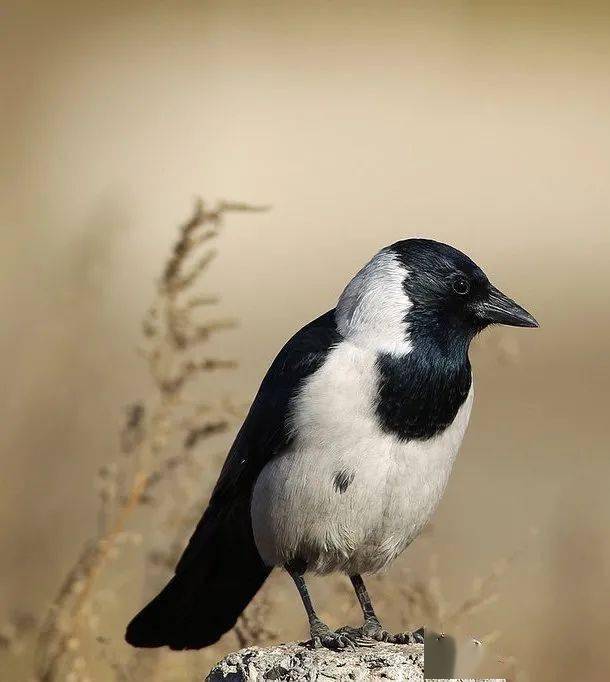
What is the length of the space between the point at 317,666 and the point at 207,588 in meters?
1.24

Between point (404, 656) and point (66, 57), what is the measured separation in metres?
10.4

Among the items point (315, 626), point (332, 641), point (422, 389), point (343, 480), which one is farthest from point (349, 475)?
point (332, 641)

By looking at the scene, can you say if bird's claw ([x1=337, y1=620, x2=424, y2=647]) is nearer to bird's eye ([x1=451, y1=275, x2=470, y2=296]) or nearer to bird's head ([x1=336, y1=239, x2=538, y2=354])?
bird's head ([x1=336, y1=239, x2=538, y2=354])

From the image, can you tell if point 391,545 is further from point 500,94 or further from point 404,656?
point 500,94

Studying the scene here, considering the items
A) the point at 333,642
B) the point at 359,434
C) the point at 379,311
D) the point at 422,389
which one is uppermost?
the point at 379,311

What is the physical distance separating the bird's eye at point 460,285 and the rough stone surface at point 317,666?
3.83ft

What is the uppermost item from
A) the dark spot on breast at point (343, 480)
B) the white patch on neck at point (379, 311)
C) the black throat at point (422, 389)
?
the white patch on neck at point (379, 311)

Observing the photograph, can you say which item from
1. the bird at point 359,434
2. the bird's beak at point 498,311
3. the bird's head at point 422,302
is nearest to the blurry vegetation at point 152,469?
the bird at point 359,434

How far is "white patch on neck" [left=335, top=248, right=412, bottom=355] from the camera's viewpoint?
183 inches

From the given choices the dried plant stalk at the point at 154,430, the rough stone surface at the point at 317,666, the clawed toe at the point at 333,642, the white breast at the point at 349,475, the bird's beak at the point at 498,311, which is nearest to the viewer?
the rough stone surface at the point at 317,666

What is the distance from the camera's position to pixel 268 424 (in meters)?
4.76

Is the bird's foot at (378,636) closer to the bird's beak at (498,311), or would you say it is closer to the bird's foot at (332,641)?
the bird's foot at (332,641)

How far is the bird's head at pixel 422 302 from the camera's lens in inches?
184

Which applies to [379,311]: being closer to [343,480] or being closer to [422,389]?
[422,389]
